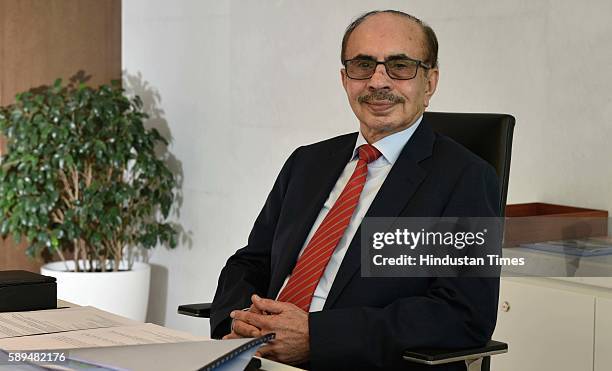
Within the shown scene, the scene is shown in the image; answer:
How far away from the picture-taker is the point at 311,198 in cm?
255

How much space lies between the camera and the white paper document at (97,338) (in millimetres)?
1654

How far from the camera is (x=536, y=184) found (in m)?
3.43

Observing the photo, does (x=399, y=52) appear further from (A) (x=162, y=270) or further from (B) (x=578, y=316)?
(A) (x=162, y=270)

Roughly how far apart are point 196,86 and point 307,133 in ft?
2.91

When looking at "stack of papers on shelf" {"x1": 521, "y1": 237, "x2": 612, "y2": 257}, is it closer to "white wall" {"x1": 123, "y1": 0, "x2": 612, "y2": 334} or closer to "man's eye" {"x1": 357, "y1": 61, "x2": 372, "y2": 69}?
"white wall" {"x1": 123, "y1": 0, "x2": 612, "y2": 334}

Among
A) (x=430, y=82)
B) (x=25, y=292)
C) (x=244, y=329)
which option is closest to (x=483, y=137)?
(x=430, y=82)

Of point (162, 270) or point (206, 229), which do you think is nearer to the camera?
point (206, 229)

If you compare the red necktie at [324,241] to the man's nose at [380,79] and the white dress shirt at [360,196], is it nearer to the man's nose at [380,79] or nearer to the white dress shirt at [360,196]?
the white dress shirt at [360,196]

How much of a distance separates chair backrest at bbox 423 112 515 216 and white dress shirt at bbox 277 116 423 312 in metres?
0.13

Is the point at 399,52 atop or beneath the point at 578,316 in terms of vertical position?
atop

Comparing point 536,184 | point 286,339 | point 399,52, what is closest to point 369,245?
point 286,339

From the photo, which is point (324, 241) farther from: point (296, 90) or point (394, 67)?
point (296, 90)

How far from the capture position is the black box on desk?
77.4 inches

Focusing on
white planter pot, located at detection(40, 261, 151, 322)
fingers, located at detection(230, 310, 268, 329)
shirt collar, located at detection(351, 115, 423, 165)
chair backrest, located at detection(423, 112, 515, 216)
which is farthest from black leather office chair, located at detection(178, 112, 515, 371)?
white planter pot, located at detection(40, 261, 151, 322)
